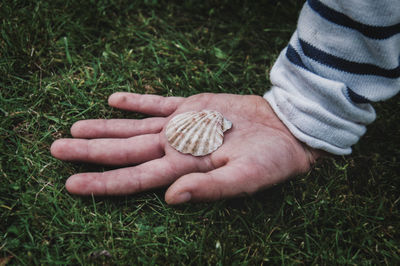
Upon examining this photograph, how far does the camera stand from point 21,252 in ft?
5.78

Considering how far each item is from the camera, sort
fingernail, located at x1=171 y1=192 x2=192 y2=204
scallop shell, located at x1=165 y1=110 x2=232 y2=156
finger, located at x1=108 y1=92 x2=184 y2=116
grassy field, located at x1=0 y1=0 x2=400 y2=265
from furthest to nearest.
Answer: finger, located at x1=108 y1=92 x2=184 y2=116, scallop shell, located at x1=165 y1=110 x2=232 y2=156, grassy field, located at x1=0 y1=0 x2=400 y2=265, fingernail, located at x1=171 y1=192 x2=192 y2=204

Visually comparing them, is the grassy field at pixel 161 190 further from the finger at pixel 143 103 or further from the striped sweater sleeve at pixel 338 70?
the striped sweater sleeve at pixel 338 70

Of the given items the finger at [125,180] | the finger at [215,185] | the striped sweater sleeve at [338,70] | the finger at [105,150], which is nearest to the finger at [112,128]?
the finger at [105,150]

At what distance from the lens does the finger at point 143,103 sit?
7.54ft

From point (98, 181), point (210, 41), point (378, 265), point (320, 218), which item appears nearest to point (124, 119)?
point (98, 181)

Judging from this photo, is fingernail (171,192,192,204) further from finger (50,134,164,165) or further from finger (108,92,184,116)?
finger (108,92,184,116)

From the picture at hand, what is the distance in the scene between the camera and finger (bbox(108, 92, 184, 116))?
230 centimetres

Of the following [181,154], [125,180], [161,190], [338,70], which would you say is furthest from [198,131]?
[338,70]

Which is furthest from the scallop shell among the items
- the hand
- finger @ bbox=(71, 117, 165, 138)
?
finger @ bbox=(71, 117, 165, 138)

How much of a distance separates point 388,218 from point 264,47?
167 centimetres

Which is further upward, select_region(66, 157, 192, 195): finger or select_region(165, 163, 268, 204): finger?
select_region(165, 163, 268, 204): finger

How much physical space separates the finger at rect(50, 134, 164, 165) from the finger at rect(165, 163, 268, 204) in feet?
1.31

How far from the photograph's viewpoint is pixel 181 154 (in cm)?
198

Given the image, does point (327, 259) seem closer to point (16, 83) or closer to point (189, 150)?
point (189, 150)
